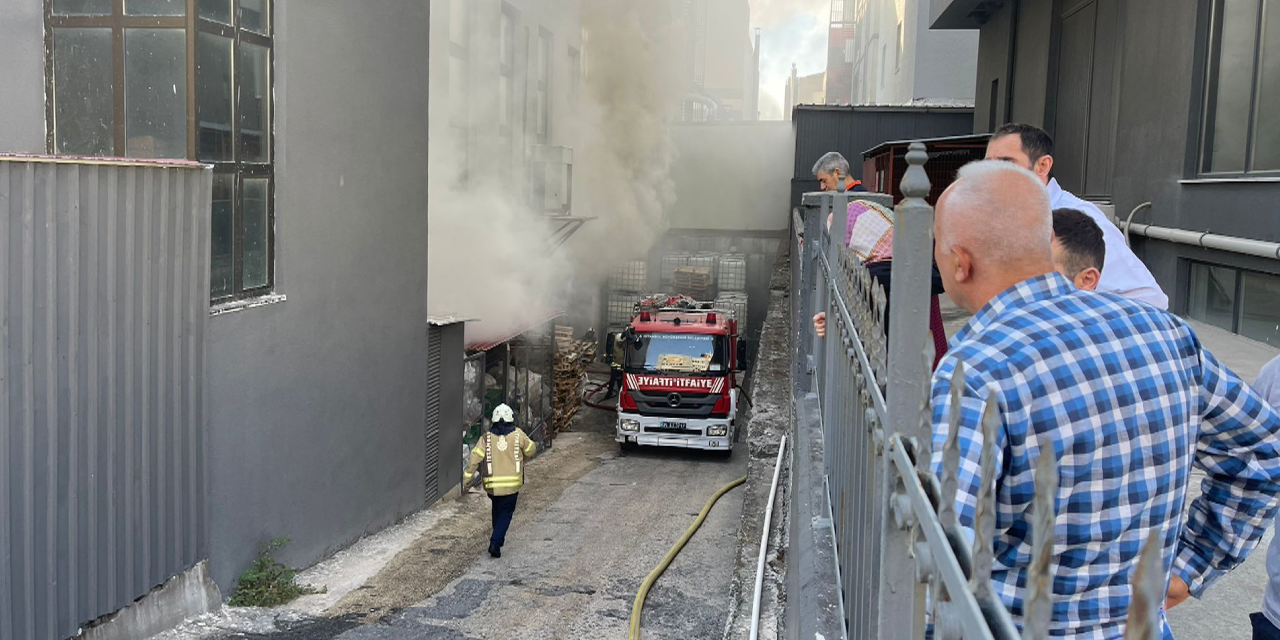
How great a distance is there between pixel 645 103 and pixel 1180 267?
23456 mm

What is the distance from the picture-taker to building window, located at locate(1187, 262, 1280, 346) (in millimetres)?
7906

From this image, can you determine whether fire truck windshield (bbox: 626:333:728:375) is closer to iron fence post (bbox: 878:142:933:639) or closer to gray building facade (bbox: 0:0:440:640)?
gray building facade (bbox: 0:0:440:640)

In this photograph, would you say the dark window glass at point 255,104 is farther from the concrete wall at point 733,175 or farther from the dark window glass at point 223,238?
the concrete wall at point 733,175

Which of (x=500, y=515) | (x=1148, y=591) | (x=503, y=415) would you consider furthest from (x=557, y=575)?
(x=1148, y=591)

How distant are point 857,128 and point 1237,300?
61.1 feet

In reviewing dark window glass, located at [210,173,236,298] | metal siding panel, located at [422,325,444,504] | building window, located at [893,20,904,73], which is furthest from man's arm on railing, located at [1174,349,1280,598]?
building window, located at [893,20,904,73]

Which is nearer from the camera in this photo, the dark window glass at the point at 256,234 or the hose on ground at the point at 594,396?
the dark window glass at the point at 256,234

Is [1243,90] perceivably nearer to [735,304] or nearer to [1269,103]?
[1269,103]

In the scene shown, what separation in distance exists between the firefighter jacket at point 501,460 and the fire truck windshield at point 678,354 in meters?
7.05

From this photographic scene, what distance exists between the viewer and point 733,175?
34312 mm

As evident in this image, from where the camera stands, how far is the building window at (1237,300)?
791 cm

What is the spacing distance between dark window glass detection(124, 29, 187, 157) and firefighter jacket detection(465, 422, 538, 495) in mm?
4708

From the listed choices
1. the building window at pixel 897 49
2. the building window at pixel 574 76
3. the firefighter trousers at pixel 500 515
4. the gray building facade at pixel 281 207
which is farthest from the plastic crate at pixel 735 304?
the firefighter trousers at pixel 500 515

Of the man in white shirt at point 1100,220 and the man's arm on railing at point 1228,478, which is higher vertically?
the man in white shirt at point 1100,220
